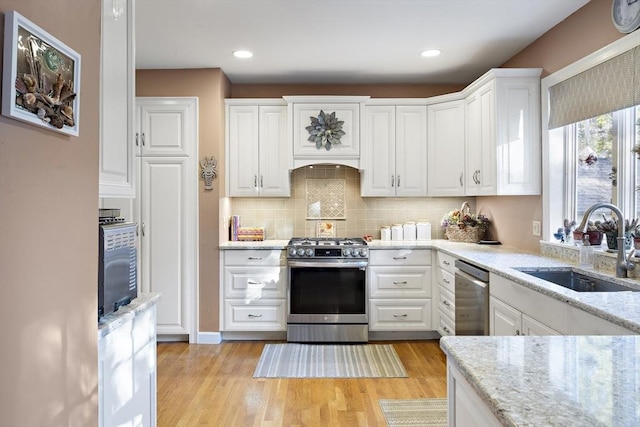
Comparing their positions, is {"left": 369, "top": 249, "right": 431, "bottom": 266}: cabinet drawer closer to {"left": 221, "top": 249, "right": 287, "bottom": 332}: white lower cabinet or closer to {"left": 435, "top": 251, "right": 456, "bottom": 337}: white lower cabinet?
{"left": 435, "top": 251, "right": 456, "bottom": 337}: white lower cabinet

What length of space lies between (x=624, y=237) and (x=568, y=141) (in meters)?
1.13

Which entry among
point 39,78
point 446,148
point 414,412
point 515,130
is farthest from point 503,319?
point 39,78

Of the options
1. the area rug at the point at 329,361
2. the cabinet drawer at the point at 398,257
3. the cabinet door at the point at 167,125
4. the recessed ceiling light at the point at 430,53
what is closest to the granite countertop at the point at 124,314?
the area rug at the point at 329,361

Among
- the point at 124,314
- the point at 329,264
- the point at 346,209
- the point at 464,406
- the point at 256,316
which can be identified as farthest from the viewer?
the point at 346,209

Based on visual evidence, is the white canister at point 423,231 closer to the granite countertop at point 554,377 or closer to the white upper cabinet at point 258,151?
the white upper cabinet at point 258,151

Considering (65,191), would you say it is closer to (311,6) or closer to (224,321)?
(311,6)

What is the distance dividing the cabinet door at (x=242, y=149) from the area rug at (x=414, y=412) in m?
2.31

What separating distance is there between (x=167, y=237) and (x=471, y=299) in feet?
8.67

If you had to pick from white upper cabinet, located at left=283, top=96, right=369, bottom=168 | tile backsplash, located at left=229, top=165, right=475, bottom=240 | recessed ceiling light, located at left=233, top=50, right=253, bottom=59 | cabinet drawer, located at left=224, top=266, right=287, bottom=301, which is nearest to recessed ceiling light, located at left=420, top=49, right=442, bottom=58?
white upper cabinet, located at left=283, top=96, right=369, bottom=168

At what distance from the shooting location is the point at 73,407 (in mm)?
1181

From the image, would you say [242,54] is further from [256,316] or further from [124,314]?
[124,314]

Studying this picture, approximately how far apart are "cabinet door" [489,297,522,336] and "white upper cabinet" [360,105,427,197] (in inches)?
66.8

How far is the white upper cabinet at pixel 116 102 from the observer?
57.5 inches

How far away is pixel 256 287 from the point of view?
3746 mm
